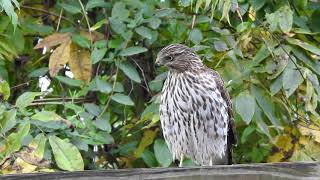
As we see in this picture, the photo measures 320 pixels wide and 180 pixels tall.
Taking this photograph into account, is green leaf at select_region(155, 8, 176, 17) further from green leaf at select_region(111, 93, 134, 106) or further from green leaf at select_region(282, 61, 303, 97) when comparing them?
green leaf at select_region(282, 61, 303, 97)

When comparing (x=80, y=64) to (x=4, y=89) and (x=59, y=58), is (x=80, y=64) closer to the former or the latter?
→ (x=59, y=58)

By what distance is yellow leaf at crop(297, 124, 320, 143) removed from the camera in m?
4.30

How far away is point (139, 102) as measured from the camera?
4941 millimetres

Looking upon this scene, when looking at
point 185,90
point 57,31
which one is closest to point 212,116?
point 185,90

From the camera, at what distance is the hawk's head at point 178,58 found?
451 cm

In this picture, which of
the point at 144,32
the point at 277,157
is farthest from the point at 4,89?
the point at 277,157

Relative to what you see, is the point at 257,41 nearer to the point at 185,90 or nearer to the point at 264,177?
the point at 185,90

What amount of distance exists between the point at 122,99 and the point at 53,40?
50cm

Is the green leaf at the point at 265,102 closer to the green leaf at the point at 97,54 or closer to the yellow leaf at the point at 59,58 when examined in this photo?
the green leaf at the point at 97,54

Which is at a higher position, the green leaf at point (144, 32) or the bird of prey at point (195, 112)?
the green leaf at point (144, 32)

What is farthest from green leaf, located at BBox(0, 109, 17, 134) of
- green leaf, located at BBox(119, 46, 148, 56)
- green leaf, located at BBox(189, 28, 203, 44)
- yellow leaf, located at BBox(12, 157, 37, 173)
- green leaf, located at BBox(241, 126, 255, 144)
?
green leaf, located at BBox(241, 126, 255, 144)

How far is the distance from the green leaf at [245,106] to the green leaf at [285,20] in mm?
358

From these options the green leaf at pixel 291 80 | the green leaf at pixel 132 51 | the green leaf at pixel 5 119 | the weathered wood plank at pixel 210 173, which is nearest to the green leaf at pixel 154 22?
the green leaf at pixel 132 51

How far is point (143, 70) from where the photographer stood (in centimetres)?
491
